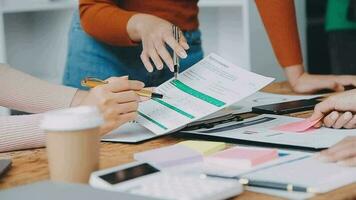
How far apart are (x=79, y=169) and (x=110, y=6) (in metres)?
0.82

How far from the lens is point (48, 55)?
332 cm

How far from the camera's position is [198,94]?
54.9 inches

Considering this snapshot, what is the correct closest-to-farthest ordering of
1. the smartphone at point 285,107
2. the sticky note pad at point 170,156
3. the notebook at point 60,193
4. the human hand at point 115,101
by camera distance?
the notebook at point 60,193
the sticky note pad at point 170,156
the human hand at point 115,101
the smartphone at point 285,107

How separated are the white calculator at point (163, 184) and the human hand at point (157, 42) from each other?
1.59 ft

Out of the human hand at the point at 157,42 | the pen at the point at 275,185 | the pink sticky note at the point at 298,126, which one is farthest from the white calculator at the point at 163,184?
Answer: the human hand at the point at 157,42

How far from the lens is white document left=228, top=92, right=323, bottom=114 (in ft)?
5.22

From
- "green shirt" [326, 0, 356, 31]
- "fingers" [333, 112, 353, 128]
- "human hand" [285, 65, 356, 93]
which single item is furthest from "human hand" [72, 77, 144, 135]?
"green shirt" [326, 0, 356, 31]

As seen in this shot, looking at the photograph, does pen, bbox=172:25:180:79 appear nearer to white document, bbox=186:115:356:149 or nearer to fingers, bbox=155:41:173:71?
fingers, bbox=155:41:173:71

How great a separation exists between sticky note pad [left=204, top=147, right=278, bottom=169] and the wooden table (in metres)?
0.09

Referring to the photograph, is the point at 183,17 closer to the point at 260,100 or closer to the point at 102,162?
the point at 260,100

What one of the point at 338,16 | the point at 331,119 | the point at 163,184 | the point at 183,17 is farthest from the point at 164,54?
the point at 338,16

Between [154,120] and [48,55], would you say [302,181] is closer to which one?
[154,120]

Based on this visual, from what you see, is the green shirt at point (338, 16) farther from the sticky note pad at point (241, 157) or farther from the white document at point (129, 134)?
the sticky note pad at point (241, 157)

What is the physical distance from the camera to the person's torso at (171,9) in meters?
1.83
